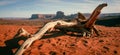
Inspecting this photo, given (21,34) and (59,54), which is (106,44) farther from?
(21,34)

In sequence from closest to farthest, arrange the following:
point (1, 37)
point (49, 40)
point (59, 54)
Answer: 1. point (59, 54)
2. point (49, 40)
3. point (1, 37)

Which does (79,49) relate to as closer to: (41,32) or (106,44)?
Result: (106,44)

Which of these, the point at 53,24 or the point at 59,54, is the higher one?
the point at 53,24

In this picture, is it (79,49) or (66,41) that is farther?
(66,41)

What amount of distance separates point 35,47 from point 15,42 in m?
1.99

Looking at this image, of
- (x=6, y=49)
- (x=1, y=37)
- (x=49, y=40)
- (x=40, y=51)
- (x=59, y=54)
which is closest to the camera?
(x=59, y=54)

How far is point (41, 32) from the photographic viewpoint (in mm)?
7605

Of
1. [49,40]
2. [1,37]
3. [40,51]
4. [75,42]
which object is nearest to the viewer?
[40,51]

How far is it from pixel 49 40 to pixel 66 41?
2.95 ft

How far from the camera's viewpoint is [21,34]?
890cm

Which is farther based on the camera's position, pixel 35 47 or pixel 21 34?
pixel 21 34

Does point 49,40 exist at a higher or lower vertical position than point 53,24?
lower

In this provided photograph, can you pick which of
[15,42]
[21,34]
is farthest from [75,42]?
[15,42]

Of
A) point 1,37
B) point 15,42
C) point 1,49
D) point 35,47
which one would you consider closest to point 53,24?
point 35,47
